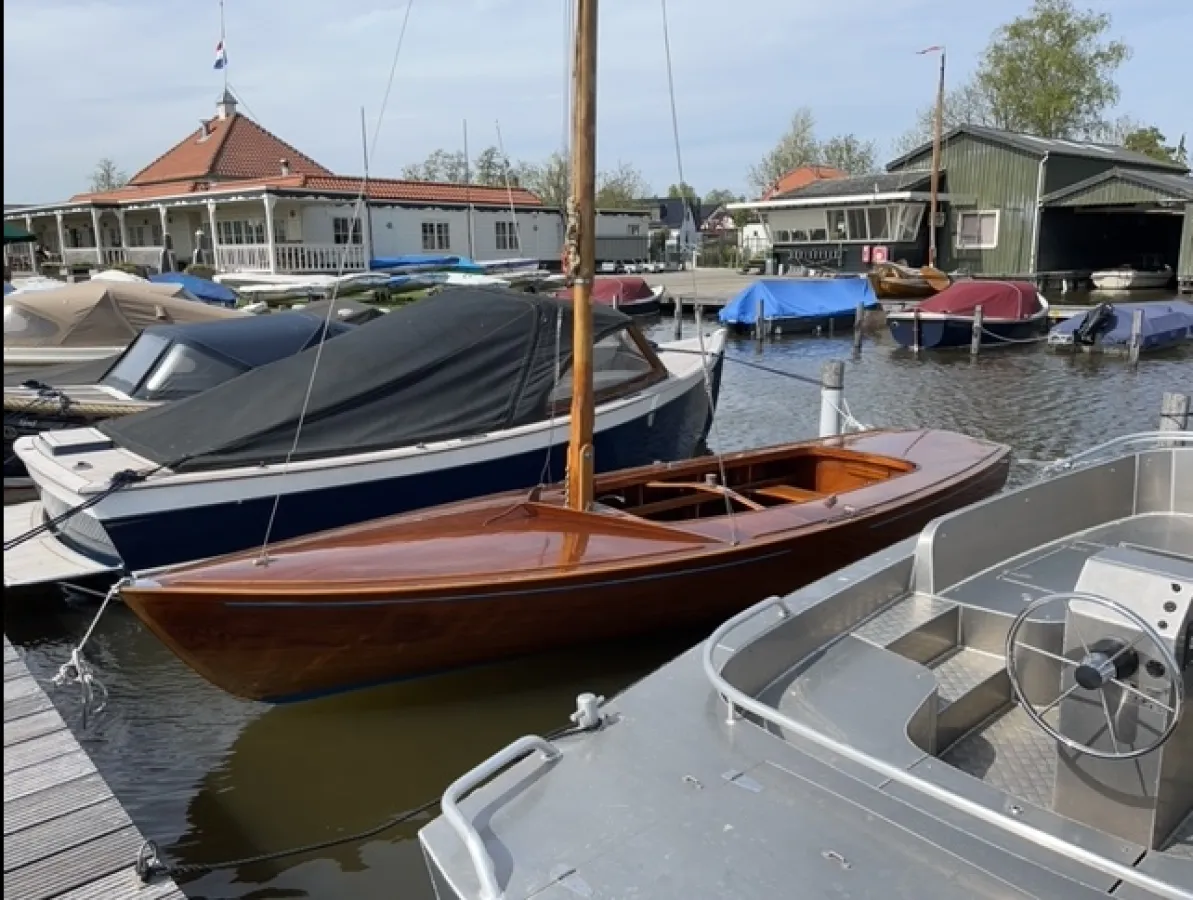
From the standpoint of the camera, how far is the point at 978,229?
33.1 m

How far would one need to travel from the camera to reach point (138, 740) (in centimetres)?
498

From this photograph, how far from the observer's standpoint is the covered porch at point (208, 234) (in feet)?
97.1

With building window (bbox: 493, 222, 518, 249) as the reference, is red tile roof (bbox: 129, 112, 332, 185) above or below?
above

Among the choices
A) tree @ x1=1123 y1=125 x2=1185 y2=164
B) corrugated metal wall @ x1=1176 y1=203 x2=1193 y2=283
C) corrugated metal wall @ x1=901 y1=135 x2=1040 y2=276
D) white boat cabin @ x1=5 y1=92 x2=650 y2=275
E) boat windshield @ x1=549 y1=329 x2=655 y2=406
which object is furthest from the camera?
tree @ x1=1123 y1=125 x2=1185 y2=164

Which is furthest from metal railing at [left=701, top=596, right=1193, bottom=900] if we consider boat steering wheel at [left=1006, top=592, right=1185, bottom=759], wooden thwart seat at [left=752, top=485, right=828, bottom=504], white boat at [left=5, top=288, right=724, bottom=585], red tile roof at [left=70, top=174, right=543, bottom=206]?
red tile roof at [left=70, top=174, right=543, bottom=206]

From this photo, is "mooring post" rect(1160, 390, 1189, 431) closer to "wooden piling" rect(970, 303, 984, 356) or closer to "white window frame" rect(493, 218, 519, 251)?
"wooden piling" rect(970, 303, 984, 356)

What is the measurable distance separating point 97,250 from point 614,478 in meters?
33.9

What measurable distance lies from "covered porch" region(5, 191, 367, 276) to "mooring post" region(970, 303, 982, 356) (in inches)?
666

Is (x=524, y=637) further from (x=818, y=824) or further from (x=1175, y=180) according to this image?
(x=1175, y=180)

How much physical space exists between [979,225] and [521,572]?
107 feet

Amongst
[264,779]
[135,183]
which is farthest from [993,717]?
[135,183]

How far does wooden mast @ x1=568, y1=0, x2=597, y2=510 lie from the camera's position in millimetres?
5031

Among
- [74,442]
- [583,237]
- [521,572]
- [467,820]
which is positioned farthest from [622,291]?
[467,820]

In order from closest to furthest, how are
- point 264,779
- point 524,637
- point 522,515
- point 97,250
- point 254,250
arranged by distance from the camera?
point 264,779 → point 524,637 → point 522,515 → point 254,250 → point 97,250
